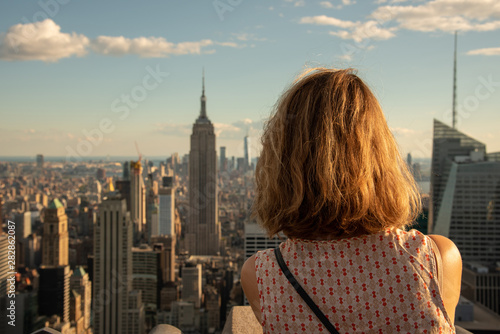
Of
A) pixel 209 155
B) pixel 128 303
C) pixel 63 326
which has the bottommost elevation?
pixel 128 303

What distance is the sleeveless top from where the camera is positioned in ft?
1.56

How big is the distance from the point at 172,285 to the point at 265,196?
1168 centimetres

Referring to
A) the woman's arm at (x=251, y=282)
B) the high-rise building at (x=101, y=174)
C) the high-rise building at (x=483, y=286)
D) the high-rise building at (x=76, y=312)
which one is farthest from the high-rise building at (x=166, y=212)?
the woman's arm at (x=251, y=282)

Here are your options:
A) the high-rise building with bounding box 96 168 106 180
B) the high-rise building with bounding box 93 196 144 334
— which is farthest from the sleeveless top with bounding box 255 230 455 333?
the high-rise building with bounding box 96 168 106 180

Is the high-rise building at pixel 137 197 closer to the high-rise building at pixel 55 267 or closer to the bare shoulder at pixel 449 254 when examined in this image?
the high-rise building at pixel 55 267

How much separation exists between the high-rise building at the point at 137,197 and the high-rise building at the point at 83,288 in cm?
453

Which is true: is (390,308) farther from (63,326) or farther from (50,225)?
(50,225)

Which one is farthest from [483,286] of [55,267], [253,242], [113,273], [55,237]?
[55,237]

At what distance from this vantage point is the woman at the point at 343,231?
1.58 feet

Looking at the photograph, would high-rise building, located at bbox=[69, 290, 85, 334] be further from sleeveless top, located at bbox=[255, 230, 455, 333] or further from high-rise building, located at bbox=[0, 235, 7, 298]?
sleeveless top, located at bbox=[255, 230, 455, 333]

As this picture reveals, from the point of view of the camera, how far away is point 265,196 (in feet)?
1.82

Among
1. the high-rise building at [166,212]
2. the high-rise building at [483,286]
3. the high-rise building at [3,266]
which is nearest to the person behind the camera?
the high-rise building at [3,266]

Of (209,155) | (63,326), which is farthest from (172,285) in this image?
(209,155)

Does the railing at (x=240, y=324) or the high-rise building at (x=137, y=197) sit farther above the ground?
the railing at (x=240, y=324)
